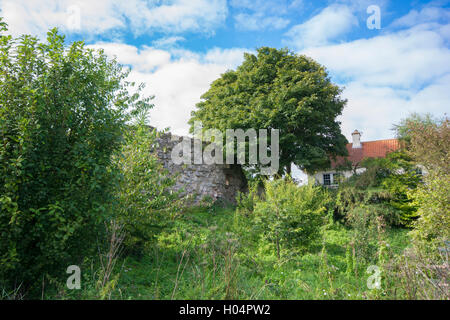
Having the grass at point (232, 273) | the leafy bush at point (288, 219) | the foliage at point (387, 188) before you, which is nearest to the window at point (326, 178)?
the foliage at point (387, 188)

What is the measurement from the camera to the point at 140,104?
489 cm

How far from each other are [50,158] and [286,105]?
11268mm

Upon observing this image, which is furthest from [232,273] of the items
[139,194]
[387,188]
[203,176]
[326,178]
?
[326,178]

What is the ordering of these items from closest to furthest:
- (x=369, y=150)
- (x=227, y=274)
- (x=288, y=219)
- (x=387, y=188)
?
(x=227, y=274)
(x=288, y=219)
(x=387, y=188)
(x=369, y=150)

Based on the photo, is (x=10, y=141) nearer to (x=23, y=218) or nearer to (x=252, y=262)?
(x=23, y=218)

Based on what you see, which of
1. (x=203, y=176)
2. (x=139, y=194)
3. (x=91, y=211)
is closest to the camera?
(x=91, y=211)

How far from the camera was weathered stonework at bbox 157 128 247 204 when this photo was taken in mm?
11336

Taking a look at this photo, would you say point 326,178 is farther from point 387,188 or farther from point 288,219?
point 288,219

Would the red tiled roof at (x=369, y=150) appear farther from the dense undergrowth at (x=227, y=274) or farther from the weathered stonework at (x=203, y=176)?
the dense undergrowth at (x=227, y=274)

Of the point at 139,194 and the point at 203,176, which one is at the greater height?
the point at 203,176

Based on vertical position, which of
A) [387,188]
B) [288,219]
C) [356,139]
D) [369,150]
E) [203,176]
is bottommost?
[288,219]

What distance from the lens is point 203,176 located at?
1256 centimetres

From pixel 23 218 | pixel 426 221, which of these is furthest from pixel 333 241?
pixel 23 218

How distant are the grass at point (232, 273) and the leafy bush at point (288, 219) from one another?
0.28 m
